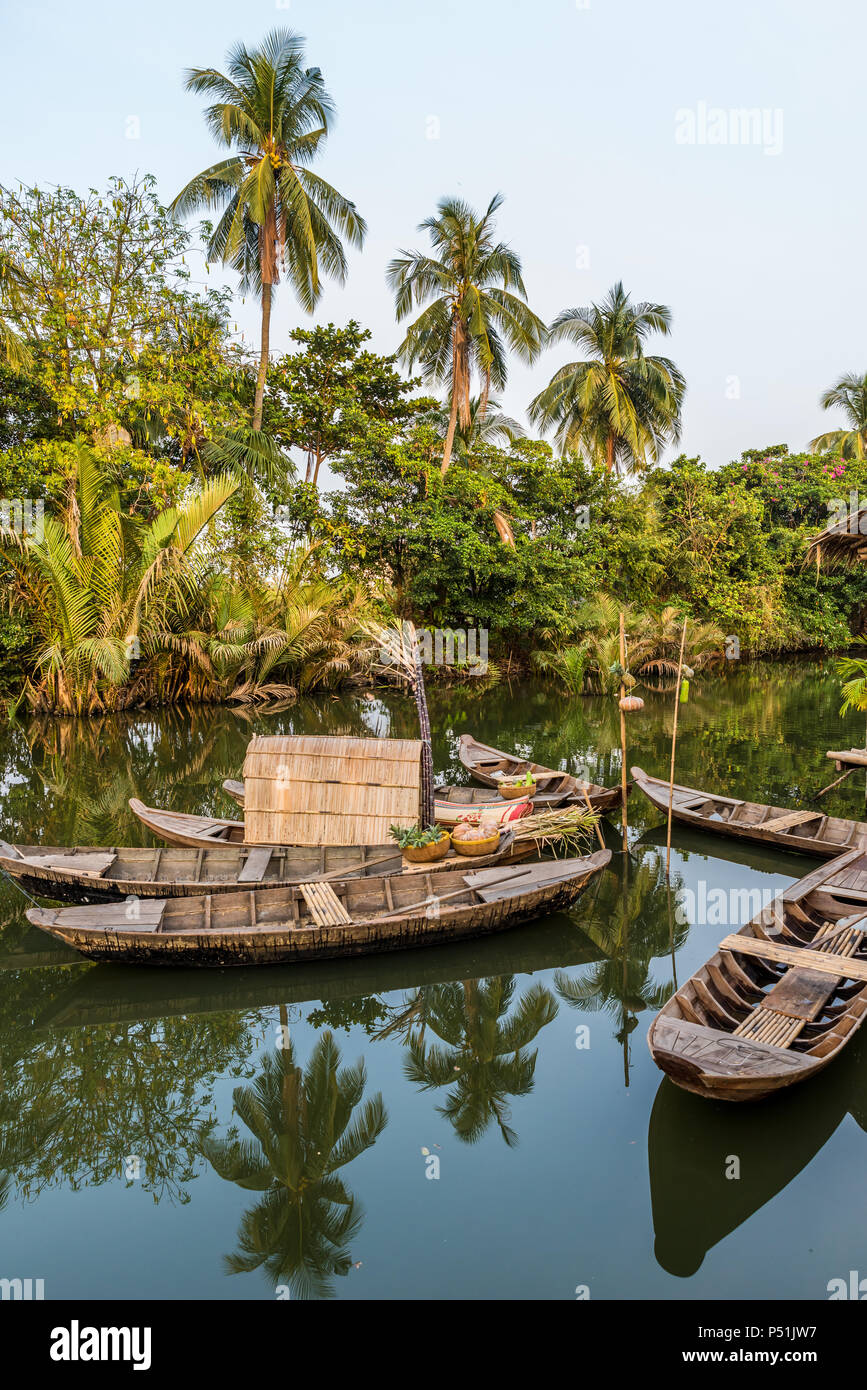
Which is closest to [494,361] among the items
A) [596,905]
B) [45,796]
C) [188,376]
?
[188,376]

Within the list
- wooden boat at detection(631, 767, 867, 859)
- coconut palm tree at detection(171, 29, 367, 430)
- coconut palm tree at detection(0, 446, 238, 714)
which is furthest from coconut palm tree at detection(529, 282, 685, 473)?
wooden boat at detection(631, 767, 867, 859)

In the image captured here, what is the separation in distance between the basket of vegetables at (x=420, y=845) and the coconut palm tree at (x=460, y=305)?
1868cm

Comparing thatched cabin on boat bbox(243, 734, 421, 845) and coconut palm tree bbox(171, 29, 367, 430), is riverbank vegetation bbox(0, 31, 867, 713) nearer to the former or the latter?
coconut palm tree bbox(171, 29, 367, 430)

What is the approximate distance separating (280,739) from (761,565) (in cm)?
2598

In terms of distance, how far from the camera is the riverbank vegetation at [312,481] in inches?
695

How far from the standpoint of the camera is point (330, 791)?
8.56 m

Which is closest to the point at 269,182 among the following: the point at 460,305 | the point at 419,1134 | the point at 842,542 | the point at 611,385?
the point at 460,305

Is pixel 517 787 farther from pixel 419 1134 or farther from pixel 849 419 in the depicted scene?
pixel 849 419

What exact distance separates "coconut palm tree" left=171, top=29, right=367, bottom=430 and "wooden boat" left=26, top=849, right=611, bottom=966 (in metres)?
19.2

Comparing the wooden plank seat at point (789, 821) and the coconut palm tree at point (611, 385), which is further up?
the coconut palm tree at point (611, 385)

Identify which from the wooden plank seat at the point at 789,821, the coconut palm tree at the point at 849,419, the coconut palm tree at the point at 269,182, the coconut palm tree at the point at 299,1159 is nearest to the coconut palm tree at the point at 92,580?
the coconut palm tree at the point at 269,182

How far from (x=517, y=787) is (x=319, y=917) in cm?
439

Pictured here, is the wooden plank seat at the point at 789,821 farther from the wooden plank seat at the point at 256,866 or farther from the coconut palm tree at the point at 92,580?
the coconut palm tree at the point at 92,580
